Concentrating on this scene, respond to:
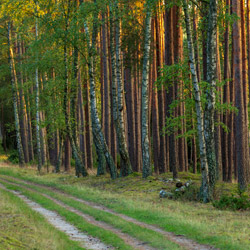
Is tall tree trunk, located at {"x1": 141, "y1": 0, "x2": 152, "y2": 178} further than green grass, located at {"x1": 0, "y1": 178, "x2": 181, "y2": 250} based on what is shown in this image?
Yes

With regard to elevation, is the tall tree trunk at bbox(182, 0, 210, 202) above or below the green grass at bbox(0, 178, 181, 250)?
above

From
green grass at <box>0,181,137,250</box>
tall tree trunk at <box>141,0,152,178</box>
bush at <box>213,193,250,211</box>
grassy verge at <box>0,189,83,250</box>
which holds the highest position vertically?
tall tree trunk at <box>141,0,152,178</box>

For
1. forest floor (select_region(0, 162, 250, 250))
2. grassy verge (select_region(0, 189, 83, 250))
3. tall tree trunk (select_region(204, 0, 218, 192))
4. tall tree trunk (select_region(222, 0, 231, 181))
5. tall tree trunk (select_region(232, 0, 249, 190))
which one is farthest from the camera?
tall tree trunk (select_region(222, 0, 231, 181))

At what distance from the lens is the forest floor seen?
9.74 metres

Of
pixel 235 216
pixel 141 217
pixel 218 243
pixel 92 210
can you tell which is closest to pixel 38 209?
pixel 92 210

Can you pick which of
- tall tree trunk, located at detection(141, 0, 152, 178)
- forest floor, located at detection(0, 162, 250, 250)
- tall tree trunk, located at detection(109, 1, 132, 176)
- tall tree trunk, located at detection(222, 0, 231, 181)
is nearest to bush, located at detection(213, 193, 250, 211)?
forest floor, located at detection(0, 162, 250, 250)

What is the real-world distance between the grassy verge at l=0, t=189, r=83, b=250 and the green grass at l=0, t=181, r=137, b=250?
0.80 meters

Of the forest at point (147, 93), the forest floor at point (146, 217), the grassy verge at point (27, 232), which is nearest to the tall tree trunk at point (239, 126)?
the forest at point (147, 93)

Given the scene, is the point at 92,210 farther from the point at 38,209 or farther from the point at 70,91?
the point at 70,91

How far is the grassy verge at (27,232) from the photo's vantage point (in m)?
8.92

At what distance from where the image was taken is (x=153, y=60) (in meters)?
30.2

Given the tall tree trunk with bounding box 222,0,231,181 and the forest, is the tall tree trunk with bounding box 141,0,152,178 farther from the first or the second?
the tall tree trunk with bounding box 222,0,231,181

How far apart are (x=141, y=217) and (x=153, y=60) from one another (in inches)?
747

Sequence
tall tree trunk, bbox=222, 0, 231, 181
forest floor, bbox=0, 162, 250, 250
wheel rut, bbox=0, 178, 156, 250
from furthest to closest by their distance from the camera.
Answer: tall tree trunk, bbox=222, 0, 231, 181
forest floor, bbox=0, 162, 250, 250
wheel rut, bbox=0, 178, 156, 250
